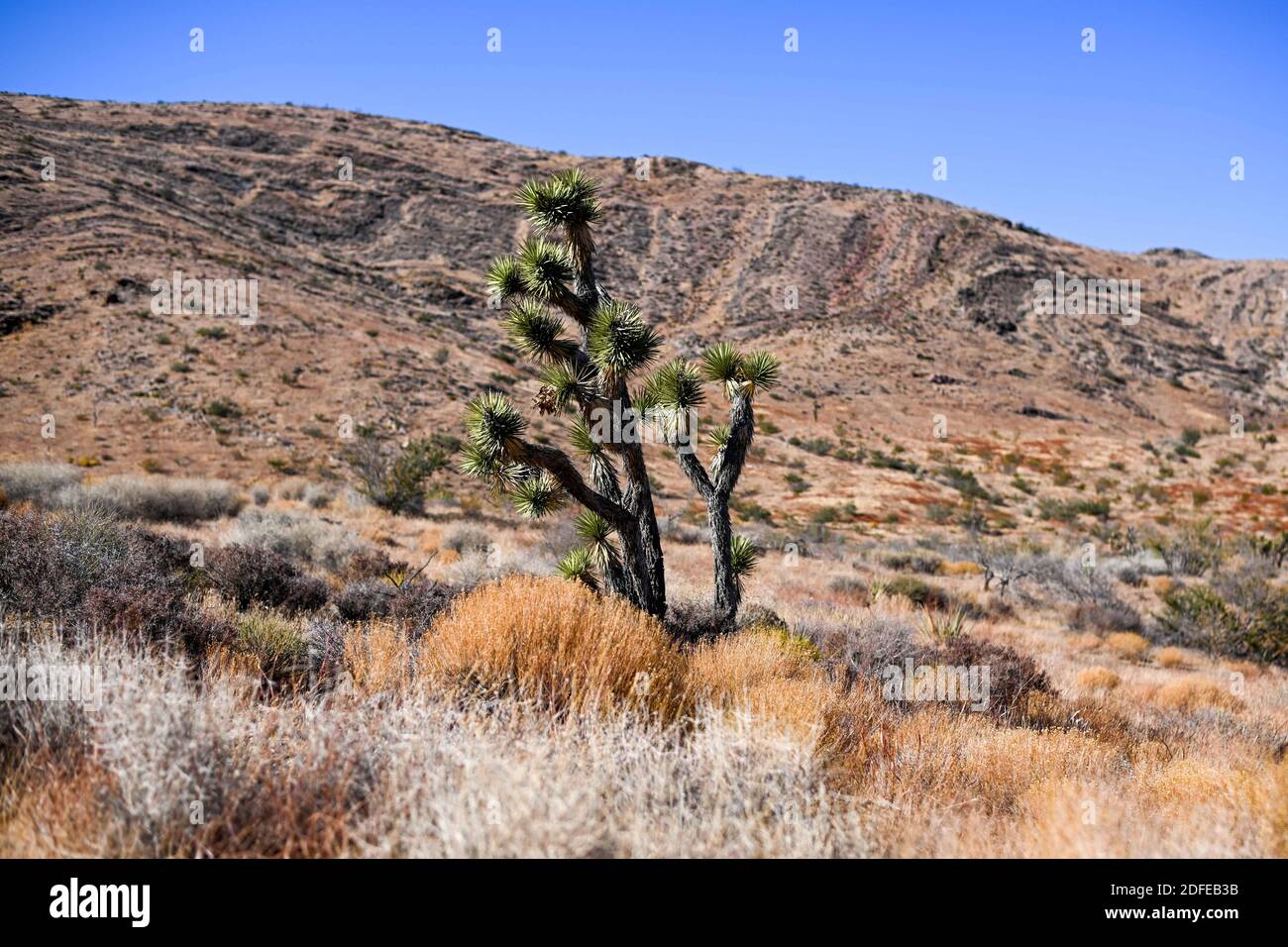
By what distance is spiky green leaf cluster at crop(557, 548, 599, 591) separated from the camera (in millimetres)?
8141

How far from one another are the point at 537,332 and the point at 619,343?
0.98m

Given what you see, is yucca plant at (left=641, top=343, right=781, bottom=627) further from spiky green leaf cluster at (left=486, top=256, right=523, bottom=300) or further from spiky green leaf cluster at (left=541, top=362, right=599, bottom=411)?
spiky green leaf cluster at (left=486, top=256, right=523, bottom=300)

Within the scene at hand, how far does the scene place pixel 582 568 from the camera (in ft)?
27.0

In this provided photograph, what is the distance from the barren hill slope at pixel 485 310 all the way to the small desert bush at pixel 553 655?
20556 mm

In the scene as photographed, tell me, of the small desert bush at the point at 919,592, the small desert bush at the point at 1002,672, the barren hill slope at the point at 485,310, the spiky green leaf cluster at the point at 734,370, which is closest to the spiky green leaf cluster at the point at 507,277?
the spiky green leaf cluster at the point at 734,370

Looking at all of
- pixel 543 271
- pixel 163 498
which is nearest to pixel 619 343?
pixel 543 271

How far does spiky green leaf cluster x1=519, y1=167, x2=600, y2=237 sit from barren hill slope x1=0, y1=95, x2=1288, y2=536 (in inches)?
727

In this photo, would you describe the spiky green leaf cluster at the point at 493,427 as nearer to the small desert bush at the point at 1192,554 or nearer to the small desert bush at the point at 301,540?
the small desert bush at the point at 301,540

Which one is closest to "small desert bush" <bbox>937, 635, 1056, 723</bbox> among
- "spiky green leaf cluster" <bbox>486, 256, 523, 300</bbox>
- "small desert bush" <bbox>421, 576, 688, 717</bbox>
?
"small desert bush" <bbox>421, 576, 688, 717</bbox>

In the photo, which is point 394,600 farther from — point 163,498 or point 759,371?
point 163,498

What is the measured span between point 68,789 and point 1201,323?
3470 inches

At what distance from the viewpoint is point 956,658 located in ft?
31.2

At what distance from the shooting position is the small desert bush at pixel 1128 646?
13.8 meters

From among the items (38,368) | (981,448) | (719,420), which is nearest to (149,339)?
(38,368)
